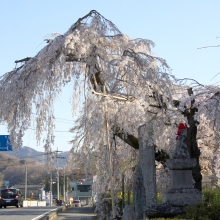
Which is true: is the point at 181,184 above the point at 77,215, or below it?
above

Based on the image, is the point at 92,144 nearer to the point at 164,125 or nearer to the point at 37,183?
the point at 164,125

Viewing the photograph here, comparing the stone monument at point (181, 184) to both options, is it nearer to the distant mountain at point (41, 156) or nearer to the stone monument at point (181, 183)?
the stone monument at point (181, 183)

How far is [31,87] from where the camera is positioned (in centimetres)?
1150

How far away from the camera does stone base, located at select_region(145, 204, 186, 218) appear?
9.29 m

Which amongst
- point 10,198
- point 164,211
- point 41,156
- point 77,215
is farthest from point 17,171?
point 164,211

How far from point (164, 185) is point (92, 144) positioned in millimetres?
2820

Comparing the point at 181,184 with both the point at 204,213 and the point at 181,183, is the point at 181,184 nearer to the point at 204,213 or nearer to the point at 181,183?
the point at 181,183

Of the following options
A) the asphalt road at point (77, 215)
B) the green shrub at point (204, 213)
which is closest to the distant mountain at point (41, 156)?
the asphalt road at point (77, 215)

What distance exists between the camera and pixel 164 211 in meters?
9.38

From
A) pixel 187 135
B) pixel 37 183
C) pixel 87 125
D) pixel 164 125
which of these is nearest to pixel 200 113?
pixel 187 135

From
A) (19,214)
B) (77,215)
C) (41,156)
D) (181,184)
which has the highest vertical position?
(41,156)

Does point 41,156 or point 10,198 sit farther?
point 10,198

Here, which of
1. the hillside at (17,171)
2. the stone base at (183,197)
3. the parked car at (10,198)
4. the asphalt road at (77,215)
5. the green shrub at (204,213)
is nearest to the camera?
the green shrub at (204,213)

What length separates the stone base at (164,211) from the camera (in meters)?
9.29
